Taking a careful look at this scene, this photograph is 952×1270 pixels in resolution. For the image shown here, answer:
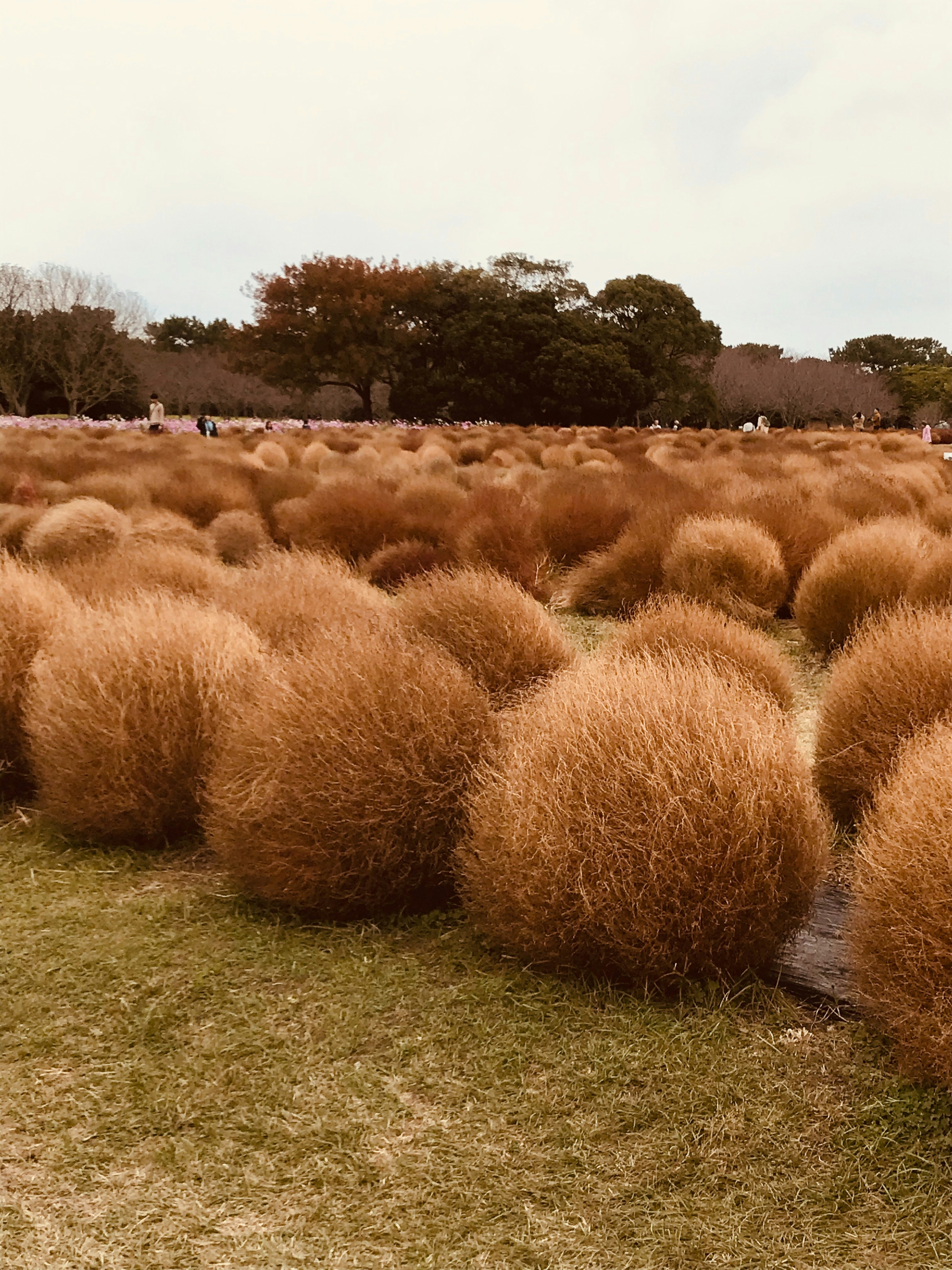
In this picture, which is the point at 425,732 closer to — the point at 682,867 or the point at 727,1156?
the point at 682,867

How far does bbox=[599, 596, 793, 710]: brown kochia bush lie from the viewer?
4.48 m

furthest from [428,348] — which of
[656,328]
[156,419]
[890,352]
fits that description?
[890,352]

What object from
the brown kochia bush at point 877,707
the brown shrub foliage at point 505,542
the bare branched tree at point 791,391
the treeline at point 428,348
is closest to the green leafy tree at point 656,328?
the treeline at point 428,348

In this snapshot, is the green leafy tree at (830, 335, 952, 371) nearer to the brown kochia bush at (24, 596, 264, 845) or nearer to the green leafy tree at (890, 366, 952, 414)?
the green leafy tree at (890, 366, 952, 414)

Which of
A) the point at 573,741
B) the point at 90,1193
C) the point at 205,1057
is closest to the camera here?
the point at 90,1193

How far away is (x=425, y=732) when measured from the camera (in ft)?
11.0

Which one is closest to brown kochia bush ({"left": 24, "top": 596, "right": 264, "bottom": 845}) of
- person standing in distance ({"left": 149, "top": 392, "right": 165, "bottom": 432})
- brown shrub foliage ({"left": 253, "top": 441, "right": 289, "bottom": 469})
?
brown shrub foliage ({"left": 253, "top": 441, "right": 289, "bottom": 469})

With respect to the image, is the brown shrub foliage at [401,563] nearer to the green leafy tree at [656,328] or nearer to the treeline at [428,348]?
the treeline at [428,348]

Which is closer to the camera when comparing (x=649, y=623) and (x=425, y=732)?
(x=425, y=732)

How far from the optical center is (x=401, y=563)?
8.15 meters

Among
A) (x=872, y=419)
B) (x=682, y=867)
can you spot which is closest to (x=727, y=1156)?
(x=682, y=867)

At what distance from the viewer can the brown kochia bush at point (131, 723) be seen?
377cm

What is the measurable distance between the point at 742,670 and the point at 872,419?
52.3 meters

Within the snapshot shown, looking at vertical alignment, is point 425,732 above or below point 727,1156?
above
